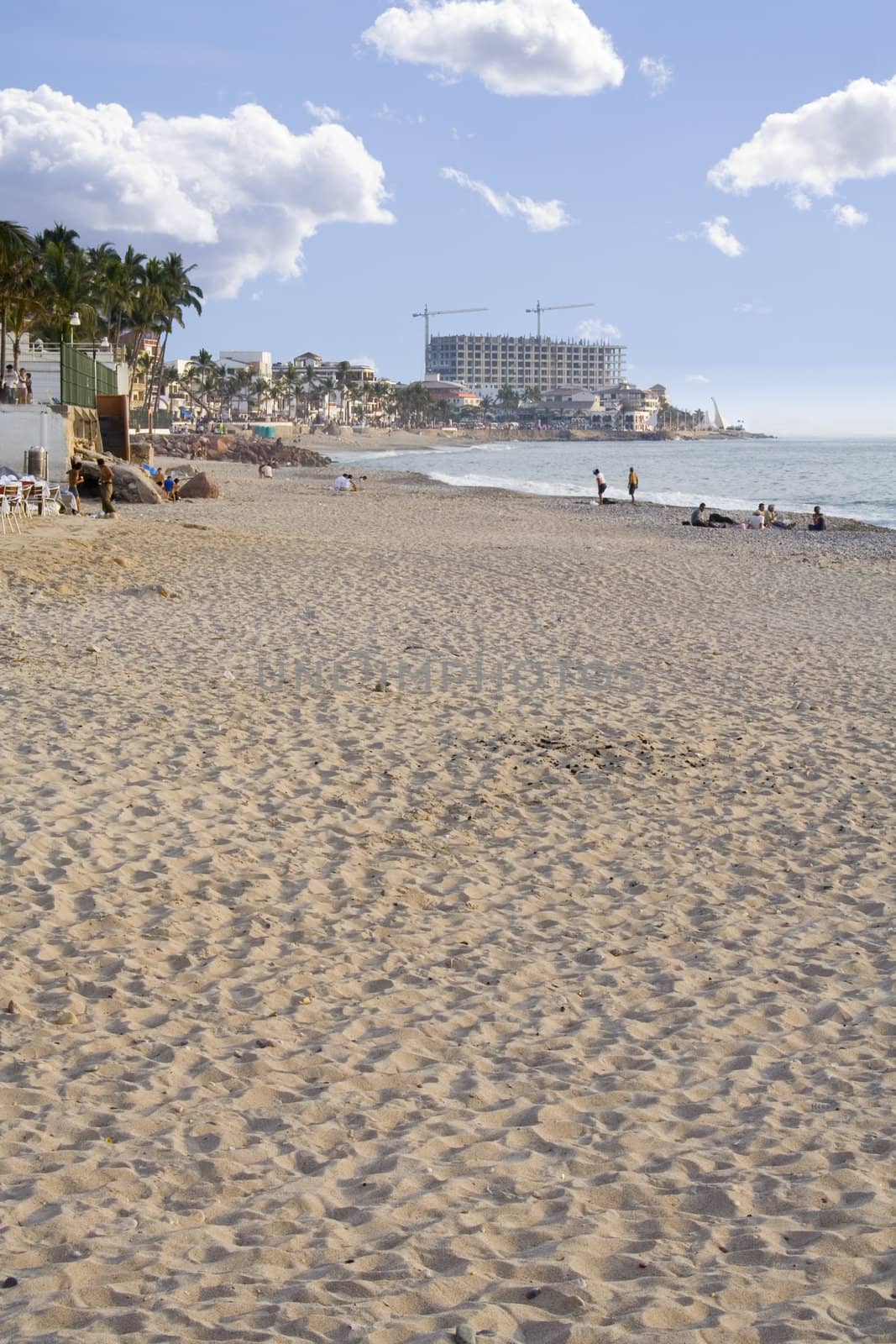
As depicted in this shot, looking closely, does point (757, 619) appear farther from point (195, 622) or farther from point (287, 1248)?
point (287, 1248)

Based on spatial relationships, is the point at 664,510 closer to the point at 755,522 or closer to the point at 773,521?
the point at 773,521

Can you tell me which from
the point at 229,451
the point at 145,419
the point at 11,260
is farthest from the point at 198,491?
the point at 229,451

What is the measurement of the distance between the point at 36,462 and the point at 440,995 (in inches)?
954

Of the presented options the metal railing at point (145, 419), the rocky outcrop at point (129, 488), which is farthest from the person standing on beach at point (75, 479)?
the metal railing at point (145, 419)

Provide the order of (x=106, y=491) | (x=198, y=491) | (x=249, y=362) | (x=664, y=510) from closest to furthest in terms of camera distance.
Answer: (x=106, y=491) → (x=198, y=491) → (x=664, y=510) → (x=249, y=362)

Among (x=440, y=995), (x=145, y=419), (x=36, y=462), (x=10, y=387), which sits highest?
(x=145, y=419)

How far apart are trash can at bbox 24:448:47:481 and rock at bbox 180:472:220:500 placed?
8.32 m

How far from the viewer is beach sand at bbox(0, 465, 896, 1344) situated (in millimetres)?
3590

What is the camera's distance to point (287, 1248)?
3705 mm

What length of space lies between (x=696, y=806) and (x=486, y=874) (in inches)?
77.1

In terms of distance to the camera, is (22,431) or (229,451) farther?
(229,451)

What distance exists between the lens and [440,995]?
18.3ft

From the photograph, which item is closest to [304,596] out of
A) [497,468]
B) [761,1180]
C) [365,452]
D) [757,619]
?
[757,619]

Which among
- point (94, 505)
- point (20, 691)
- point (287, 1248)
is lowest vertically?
point (287, 1248)
